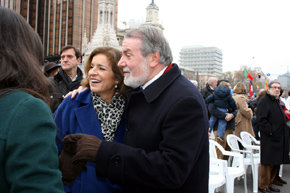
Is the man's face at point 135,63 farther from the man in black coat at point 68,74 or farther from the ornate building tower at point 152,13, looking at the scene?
the ornate building tower at point 152,13

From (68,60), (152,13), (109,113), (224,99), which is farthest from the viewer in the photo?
(152,13)

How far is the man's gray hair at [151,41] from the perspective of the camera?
205 centimetres

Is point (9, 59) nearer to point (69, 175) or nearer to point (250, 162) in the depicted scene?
point (69, 175)

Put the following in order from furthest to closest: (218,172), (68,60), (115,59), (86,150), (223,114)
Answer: (223,114), (68,60), (218,172), (115,59), (86,150)

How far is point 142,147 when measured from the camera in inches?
75.9

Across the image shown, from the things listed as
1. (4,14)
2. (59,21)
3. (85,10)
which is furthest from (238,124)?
(59,21)

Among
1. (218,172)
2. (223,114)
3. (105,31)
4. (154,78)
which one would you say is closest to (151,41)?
(154,78)

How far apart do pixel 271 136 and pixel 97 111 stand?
5.15 meters

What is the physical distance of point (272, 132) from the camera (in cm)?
626

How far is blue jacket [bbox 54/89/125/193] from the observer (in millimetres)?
2180

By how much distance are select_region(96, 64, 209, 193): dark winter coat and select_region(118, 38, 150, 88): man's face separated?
12 centimetres

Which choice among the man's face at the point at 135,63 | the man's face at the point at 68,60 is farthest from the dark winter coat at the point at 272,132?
the man's face at the point at 135,63

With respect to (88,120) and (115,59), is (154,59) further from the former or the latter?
(88,120)

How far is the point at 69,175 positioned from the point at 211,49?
168 meters
